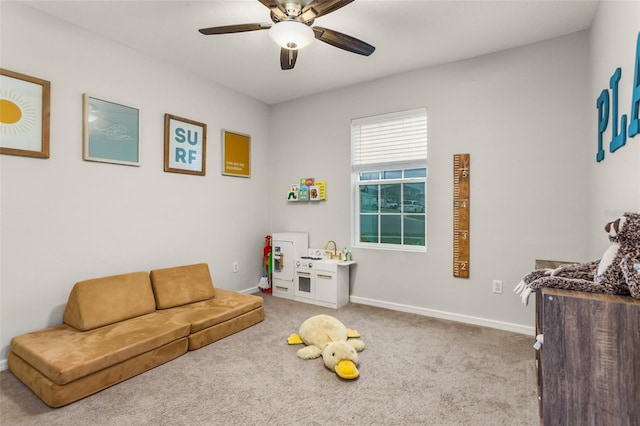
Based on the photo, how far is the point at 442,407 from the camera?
1.93m

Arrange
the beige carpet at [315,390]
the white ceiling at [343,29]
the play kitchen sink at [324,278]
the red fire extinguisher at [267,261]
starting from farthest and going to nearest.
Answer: the red fire extinguisher at [267,261], the play kitchen sink at [324,278], the white ceiling at [343,29], the beige carpet at [315,390]

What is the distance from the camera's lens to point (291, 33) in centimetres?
214

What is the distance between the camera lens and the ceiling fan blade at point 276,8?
78.4 inches

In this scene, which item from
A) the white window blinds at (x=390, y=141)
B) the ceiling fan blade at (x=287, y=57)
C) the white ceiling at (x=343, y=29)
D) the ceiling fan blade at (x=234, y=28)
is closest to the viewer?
the ceiling fan blade at (x=234, y=28)

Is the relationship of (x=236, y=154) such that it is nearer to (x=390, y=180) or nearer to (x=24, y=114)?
(x=390, y=180)

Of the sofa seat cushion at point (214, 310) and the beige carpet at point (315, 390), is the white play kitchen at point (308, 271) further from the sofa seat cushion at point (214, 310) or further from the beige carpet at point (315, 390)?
the beige carpet at point (315, 390)

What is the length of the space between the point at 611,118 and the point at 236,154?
3720 millimetres

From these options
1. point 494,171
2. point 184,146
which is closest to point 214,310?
point 184,146

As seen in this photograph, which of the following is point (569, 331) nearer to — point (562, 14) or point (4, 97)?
point (562, 14)

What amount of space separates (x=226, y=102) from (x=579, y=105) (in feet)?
12.3

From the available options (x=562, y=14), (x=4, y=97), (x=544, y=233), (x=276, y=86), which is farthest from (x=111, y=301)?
(x=562, y=14)

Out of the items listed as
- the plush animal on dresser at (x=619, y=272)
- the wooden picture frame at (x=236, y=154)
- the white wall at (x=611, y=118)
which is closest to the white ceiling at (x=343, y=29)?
the white wall at (x=611, y=118)

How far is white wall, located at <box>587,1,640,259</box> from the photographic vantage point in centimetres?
160

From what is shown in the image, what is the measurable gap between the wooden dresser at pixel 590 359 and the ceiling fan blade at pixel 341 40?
6.75 feet
